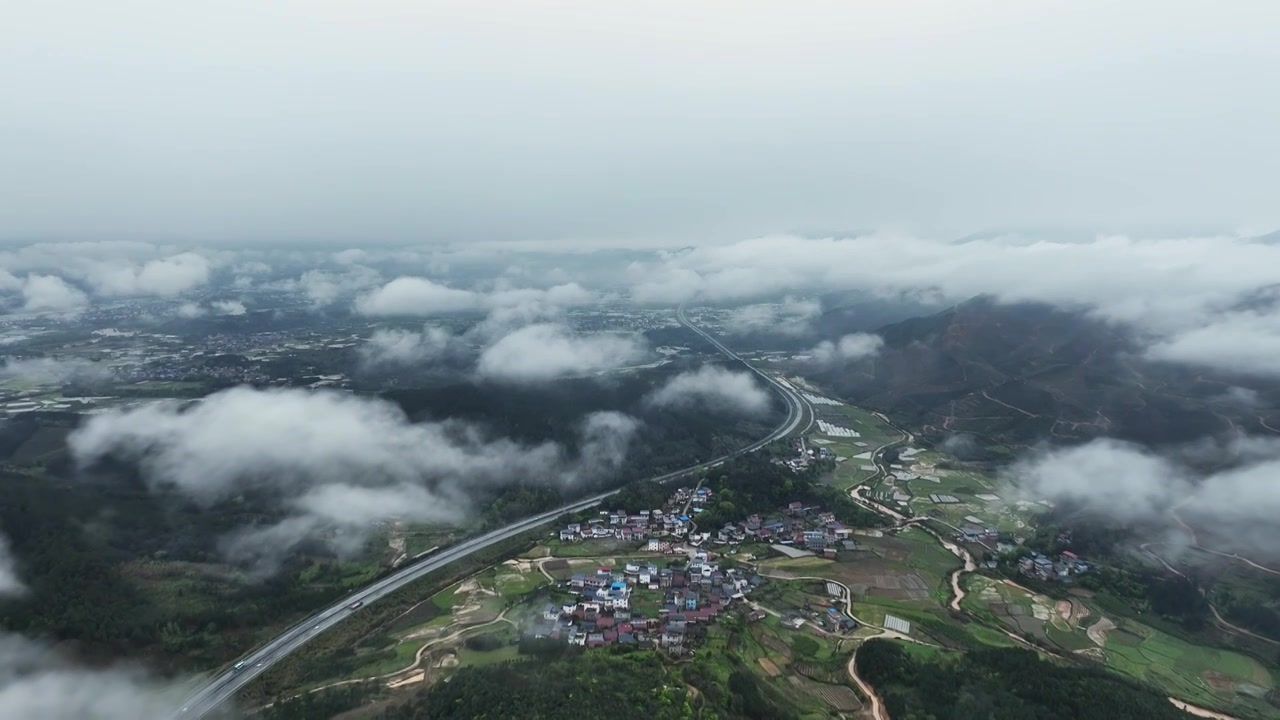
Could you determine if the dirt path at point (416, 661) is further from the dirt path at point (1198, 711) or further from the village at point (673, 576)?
the dirt path at point (1198, 711)

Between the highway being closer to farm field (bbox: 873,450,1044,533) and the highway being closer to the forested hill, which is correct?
farm field (bbox: 873,450,1044,533)

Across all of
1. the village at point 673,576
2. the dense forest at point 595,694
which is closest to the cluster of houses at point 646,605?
the village at point 673,576

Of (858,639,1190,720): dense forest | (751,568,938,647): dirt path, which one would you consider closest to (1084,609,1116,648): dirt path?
(858,639,1190,720): dense forest

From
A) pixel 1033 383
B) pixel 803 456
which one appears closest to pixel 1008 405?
pixel 1033 383

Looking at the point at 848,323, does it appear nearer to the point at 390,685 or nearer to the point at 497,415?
the point at 497,415

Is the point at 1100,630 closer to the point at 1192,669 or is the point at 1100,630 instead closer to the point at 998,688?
the point at 1192,669

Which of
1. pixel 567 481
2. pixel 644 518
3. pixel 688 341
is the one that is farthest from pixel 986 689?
pixel 688 341
